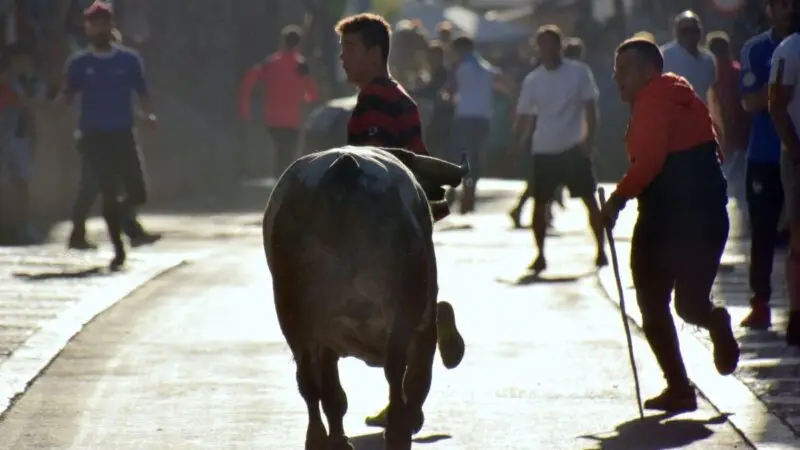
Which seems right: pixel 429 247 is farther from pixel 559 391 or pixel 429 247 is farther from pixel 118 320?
pixel 118 320

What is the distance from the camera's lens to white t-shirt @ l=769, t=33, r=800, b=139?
11547 millimetres

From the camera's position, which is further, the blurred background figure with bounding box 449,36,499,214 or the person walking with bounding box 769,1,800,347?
the blurred background figure with bounding box 449,36,499,214

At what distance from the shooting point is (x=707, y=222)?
10.1 metres

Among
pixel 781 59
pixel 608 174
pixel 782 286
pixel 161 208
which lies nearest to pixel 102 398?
pixel 781 59

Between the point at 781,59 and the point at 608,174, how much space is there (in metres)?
21.3

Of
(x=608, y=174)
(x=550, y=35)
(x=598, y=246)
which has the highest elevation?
(x=550, y=35)

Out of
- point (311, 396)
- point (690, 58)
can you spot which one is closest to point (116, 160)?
point (690, 58)

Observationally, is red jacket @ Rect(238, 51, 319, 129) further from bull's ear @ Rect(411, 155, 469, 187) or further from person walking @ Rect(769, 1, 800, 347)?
bull's ear @ Rect(411, 155, 469, 187)

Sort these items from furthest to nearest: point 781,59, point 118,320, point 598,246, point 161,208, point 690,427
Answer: point 161,208
point 598,246
point 118,320
point 781,59
point 690,427

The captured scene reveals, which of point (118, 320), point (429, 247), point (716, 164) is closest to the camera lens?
point (429, 247)

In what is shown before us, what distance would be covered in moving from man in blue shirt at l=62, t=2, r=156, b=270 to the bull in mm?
9255

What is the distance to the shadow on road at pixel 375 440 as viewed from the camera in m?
9.05

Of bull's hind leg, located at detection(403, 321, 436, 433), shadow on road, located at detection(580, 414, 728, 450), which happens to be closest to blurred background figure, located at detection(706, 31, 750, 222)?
shadow on road, located at detection(580, 414, 728, 450)

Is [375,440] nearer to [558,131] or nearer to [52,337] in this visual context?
[52,337]
